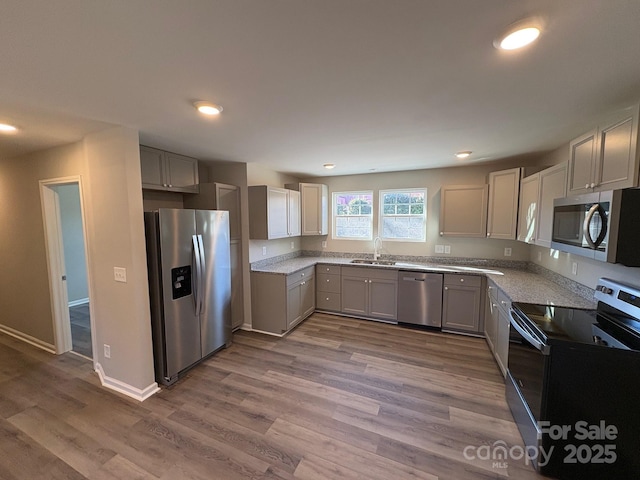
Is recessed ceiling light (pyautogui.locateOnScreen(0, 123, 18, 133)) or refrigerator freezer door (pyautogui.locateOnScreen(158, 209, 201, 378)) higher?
recessed ceiling light (pyautogui.locateOnScreen(0, 123, 18, 133))

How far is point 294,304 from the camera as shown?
12.4ft

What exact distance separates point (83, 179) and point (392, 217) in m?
4.14

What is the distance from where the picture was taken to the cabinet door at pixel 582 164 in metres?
1.92

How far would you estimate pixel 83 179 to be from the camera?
2605 mm

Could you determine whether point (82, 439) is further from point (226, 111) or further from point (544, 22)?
point (544, 22)

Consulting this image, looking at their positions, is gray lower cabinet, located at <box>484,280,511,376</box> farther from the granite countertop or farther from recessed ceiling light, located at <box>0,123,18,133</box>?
recessed ceiling light, located at <box>0,123,18,133</box>

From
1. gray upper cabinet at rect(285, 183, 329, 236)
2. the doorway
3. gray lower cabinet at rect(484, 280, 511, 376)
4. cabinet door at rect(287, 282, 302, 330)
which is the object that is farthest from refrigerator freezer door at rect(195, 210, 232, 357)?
gray lower cabinet at rect(484, 280, 511, 376)

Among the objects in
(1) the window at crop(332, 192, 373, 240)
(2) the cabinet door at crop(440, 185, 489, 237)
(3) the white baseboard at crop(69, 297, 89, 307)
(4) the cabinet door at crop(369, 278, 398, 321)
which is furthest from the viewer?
(3) the white baseboard at crop(69, 297, 89, 307)

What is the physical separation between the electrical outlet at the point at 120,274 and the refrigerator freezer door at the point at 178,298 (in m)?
0.29

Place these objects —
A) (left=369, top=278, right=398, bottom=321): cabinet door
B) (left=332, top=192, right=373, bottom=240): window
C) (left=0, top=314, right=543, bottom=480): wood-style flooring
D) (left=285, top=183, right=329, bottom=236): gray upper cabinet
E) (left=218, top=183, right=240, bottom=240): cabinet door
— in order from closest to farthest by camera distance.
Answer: (left=0, top=314, right=543, bottom=480): wood-style flooring
(left=218, top=183, right=240, bottom=240): cabinet door
(left=369, top=278, right=398, bottom=321): cabinet door
(left=285, top=183, right=329, bottom=236): gray upper cabinet
(left=332, top=192, right=373, bottom=240): window

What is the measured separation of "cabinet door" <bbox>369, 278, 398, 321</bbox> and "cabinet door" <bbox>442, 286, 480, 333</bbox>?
69 cm

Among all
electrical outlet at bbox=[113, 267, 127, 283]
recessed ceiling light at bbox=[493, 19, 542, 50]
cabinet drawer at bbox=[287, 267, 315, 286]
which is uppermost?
recessed ceiling light at bbox=[493, 19, 542, 50]

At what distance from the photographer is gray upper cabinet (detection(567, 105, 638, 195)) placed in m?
1.57

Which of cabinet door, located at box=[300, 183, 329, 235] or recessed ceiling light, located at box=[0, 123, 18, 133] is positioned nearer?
recessed ceiling light, located at box=[0, 123, 18, 133]
